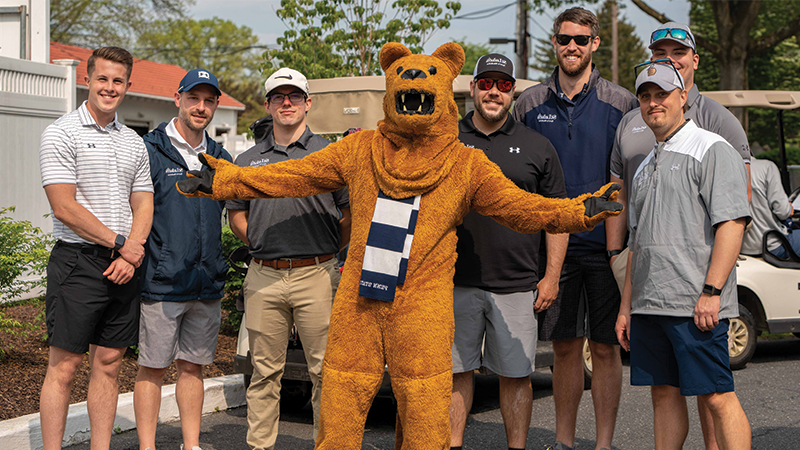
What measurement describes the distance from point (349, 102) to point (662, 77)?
16.6 ft

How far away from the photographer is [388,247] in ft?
10.8

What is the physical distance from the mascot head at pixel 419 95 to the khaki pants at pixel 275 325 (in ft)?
4.36

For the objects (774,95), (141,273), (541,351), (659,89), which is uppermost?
(774,95)

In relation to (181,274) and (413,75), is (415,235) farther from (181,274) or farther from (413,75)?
(181,274)

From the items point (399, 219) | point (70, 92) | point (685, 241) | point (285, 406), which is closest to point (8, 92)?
point (70, 92)

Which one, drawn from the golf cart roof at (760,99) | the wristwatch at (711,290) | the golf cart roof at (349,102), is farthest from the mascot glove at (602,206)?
the golf cart roof at (760,99)

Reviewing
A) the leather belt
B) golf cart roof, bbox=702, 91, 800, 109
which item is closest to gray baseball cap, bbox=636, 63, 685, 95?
the leather belt

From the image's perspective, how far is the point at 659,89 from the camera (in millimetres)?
3670

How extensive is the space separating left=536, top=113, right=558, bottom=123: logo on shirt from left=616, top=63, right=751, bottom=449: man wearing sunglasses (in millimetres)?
841

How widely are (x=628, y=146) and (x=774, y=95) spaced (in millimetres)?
5440

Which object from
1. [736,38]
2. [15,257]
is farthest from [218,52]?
[15,257]

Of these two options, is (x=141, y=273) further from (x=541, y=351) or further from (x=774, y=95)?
(x=774, y=95)

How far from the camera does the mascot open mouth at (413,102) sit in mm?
3373

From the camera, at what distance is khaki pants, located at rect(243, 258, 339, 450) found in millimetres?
4348
